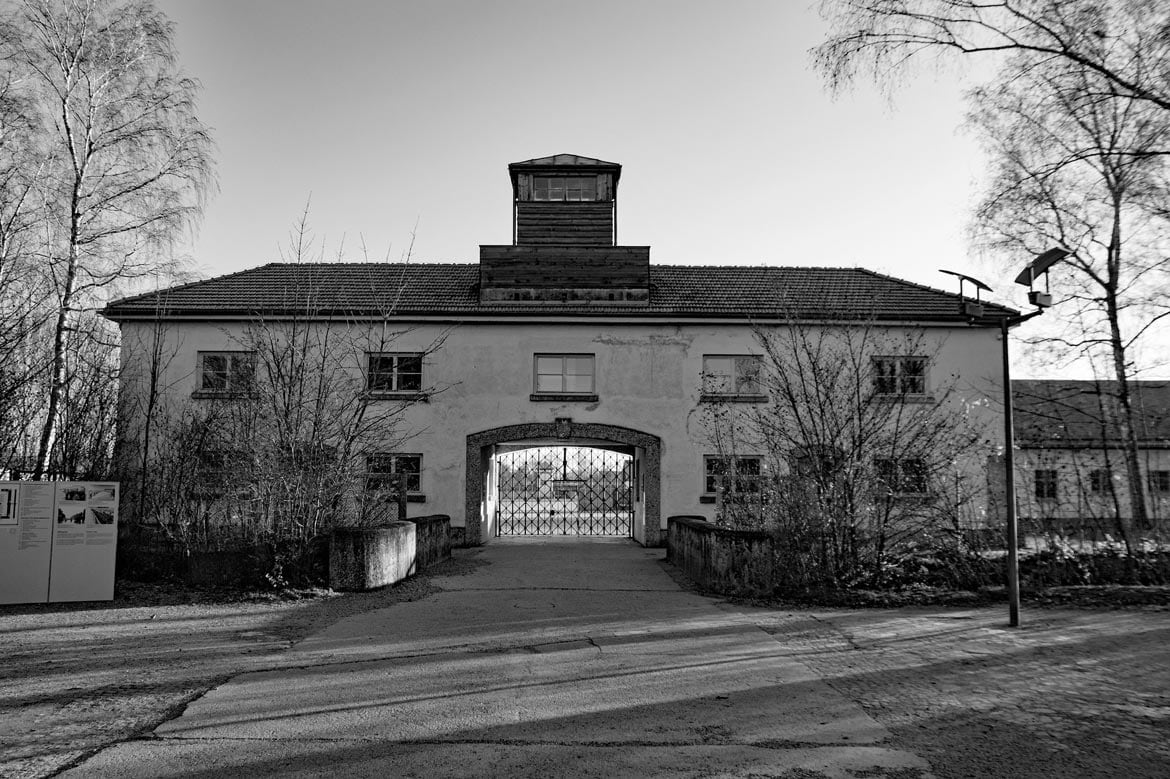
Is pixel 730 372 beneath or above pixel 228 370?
above

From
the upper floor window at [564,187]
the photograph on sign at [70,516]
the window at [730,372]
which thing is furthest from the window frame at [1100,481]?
the upper floor window at [564,187]

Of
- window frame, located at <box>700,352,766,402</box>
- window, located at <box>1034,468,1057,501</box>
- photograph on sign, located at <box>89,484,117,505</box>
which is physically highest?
window frame, located at <box>700,352,766,402</box>

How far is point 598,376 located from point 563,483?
14.7ft

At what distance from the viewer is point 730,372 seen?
2081 centimetres

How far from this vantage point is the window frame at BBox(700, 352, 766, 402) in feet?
66.6

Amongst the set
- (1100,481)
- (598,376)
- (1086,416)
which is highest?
(598,376)

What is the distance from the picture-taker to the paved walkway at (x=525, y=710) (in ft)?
15.2

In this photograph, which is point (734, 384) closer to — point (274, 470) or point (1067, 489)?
point (1067, 489)

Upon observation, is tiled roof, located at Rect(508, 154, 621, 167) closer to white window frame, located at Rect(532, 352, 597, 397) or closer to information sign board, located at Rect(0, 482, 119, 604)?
white window frame, located at Rect(532, 352, 597, 397)

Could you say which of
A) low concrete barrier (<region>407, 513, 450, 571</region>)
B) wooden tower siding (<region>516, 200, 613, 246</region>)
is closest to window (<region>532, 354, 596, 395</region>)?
wooden tower siding (<region>516, 200, 613, 246</region>)

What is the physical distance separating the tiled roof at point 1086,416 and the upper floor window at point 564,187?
1268cm

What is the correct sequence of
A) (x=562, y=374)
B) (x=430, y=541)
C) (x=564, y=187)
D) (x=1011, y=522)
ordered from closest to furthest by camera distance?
(x=1011, y=522)
(x=430, y=541)
(x=562, y=374)
(x=564, y=187)

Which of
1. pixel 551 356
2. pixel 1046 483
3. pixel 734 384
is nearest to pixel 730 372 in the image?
pixel 734 384

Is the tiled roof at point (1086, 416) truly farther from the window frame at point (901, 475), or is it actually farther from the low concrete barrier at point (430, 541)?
the low concrete barrier at point (430, 541)
